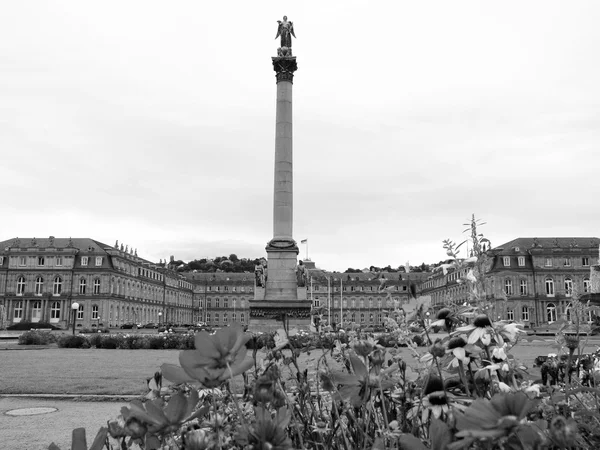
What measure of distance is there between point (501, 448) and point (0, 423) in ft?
32.5

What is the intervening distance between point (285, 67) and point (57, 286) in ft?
228

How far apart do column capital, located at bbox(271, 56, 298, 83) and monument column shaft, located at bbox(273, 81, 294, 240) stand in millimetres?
1335

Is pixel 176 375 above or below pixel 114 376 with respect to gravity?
above

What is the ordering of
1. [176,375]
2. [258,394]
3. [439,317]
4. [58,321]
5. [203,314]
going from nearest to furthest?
[176,375] → [258,394] → [439,317] → [58,321] → [203,314]

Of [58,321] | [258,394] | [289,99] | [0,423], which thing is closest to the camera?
[258,394]

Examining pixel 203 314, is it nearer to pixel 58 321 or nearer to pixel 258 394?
pixel 58 321

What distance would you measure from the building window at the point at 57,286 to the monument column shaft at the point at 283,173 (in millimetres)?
67499

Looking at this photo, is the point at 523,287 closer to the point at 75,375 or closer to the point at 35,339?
the point at 35,339

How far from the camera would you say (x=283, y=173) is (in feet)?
116

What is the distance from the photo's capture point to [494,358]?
5.86 ft

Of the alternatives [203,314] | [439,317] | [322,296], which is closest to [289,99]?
[439,317]

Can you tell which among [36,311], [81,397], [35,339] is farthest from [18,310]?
[81,397]

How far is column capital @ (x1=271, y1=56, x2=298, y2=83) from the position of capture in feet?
120

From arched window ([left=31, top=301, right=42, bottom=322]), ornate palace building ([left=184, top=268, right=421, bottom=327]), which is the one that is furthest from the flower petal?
ornate palace building ([left=184, top=268, right=421, bottom=327])
